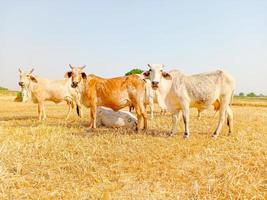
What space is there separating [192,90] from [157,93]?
133 centimetres

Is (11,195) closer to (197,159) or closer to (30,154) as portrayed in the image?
(30,154)

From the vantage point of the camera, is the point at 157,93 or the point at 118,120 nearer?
the point at 157,93

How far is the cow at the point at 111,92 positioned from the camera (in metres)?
10.0

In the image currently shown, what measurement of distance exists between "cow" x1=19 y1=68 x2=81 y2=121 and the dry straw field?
15.3ft

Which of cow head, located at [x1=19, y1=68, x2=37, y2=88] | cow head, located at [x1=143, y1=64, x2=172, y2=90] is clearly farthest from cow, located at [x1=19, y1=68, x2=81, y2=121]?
cow head, located at [x1=143, y1=64, x2=172, y2=90]

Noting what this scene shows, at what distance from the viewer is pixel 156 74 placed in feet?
29.1

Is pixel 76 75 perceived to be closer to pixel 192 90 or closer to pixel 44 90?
pixel 192 90

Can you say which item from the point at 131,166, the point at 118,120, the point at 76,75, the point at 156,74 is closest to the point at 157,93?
the point at 156,74

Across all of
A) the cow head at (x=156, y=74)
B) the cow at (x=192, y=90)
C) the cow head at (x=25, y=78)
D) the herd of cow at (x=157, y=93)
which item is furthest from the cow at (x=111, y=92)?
the cow head at (x=25, y=78)

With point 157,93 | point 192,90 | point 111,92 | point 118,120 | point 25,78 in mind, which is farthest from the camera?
point 25,78

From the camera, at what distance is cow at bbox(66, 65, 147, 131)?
32.9ft

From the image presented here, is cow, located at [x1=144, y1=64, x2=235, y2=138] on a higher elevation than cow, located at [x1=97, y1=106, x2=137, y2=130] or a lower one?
higher

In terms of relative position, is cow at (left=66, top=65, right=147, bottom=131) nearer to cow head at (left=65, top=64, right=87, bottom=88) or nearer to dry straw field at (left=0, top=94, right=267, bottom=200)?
cow head at (left=65, top=64, right=87, bottom=88)

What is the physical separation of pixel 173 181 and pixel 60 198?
183 centimetres
